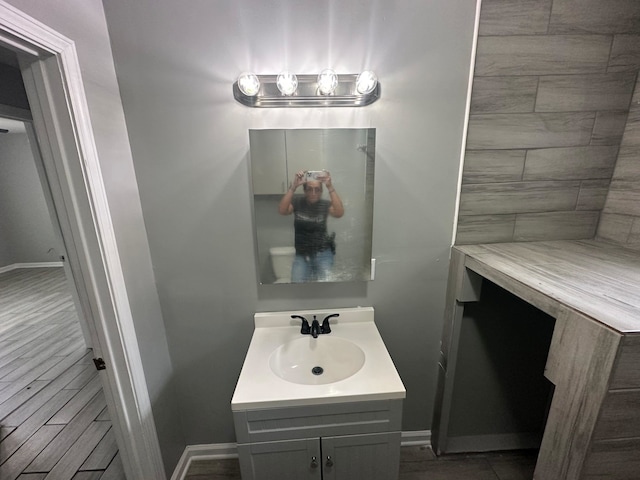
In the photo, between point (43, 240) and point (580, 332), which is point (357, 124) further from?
point (43, 240)

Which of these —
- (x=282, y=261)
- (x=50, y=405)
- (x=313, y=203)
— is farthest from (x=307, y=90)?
(x=50, y=405)

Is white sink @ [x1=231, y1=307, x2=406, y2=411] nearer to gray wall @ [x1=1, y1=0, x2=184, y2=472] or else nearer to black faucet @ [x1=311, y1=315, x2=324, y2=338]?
black faucet @ [x1=311, y1=315, x2=324, y2=338]

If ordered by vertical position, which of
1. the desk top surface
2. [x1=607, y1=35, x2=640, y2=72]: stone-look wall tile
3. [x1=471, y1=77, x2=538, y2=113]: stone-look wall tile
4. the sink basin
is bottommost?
the sink basin

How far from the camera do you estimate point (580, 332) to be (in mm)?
662

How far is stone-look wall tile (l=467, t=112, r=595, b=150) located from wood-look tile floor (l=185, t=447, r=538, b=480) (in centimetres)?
168

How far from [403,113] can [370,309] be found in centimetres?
93

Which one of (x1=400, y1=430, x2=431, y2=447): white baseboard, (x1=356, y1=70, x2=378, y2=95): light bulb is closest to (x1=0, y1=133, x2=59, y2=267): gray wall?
(x1=356, y1=70, x2=378, y2=95): light bulb

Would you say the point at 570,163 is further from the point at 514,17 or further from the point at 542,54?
the point at 514,17

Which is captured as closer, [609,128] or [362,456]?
[362,456]

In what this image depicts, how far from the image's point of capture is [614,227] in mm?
1177

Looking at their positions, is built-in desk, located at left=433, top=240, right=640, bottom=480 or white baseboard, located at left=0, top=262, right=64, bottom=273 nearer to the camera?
built-in desk, located at left=433, top=240, right=640, bottom=480

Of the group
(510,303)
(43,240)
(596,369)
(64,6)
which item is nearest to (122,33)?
(64,6)

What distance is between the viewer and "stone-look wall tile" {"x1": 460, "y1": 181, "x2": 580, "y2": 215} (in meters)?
1.20

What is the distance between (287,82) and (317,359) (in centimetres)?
121
